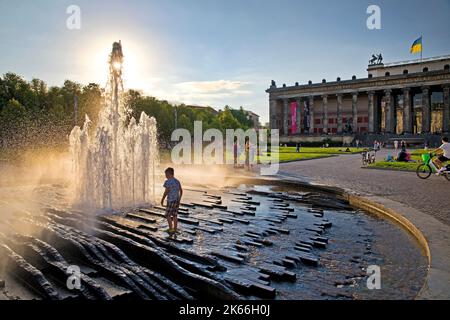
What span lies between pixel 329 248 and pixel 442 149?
41.7 ft

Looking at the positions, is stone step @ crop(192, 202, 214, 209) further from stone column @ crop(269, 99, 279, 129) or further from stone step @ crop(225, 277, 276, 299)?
stone column @ crop(269, 99, 279, 129)

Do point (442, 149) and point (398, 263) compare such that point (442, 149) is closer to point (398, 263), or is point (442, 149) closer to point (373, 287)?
point (398, 263)

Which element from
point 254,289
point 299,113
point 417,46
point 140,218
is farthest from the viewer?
point 299,113

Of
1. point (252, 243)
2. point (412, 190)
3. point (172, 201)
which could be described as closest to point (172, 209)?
point (172, 201)

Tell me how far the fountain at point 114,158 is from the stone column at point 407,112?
7086 centimetres

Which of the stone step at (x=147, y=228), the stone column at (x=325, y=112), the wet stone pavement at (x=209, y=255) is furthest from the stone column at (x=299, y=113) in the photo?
the stone step at (x=147, y=228)

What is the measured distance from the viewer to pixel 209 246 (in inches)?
310

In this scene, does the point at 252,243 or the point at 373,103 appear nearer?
the point at 252,243

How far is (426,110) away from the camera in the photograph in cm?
7119

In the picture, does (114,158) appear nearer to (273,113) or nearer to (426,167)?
(426,167)

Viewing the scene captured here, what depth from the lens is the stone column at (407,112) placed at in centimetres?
7262

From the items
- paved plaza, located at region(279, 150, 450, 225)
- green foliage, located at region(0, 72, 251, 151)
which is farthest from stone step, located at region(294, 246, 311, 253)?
green foliage, located at region(0, 72, 251, 151)

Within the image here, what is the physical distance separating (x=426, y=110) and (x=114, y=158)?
74.0m

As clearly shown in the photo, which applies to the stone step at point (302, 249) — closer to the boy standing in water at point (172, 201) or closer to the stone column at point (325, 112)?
the boy standing in water at point (172, 201)
